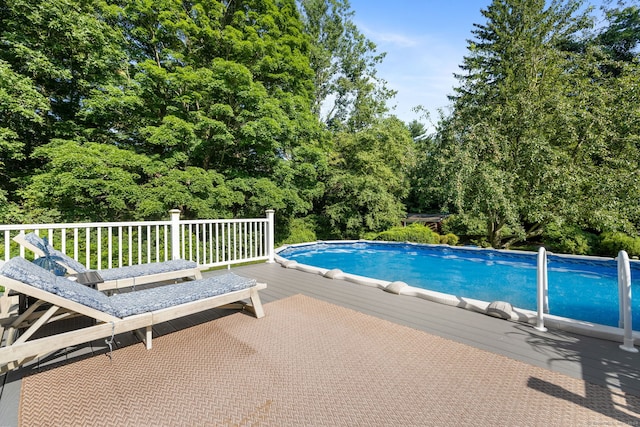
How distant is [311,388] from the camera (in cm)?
188

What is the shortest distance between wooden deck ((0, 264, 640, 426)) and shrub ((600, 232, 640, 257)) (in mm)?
8730

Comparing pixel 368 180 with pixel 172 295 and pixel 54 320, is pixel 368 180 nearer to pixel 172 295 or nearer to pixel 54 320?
pixel 172 295

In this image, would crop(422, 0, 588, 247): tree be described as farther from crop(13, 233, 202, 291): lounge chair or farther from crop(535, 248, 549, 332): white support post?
crop(13, 233, 202, 291): lounge chair

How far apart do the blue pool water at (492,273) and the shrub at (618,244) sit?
220 centimetres

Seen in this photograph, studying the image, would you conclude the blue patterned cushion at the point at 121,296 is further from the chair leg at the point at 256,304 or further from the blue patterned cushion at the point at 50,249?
the blue patterned cushion at the point at 50,249

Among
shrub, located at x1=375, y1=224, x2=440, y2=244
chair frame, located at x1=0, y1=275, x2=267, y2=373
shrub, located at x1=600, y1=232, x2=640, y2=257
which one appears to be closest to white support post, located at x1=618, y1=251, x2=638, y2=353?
chair frame, located at x1=0, y1=275, x2=267, y2=373

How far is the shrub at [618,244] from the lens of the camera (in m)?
8.38

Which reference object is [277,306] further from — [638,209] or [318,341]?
[638,209]

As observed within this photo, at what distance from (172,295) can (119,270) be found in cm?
139

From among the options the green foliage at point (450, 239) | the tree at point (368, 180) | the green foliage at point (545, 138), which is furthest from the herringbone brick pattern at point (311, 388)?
the green foliage at point (450, 239)

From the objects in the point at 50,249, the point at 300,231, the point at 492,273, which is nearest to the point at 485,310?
the point at 50,249

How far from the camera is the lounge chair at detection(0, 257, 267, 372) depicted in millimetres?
1859

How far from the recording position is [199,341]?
2.53m

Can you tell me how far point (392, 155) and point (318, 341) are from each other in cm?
1310
